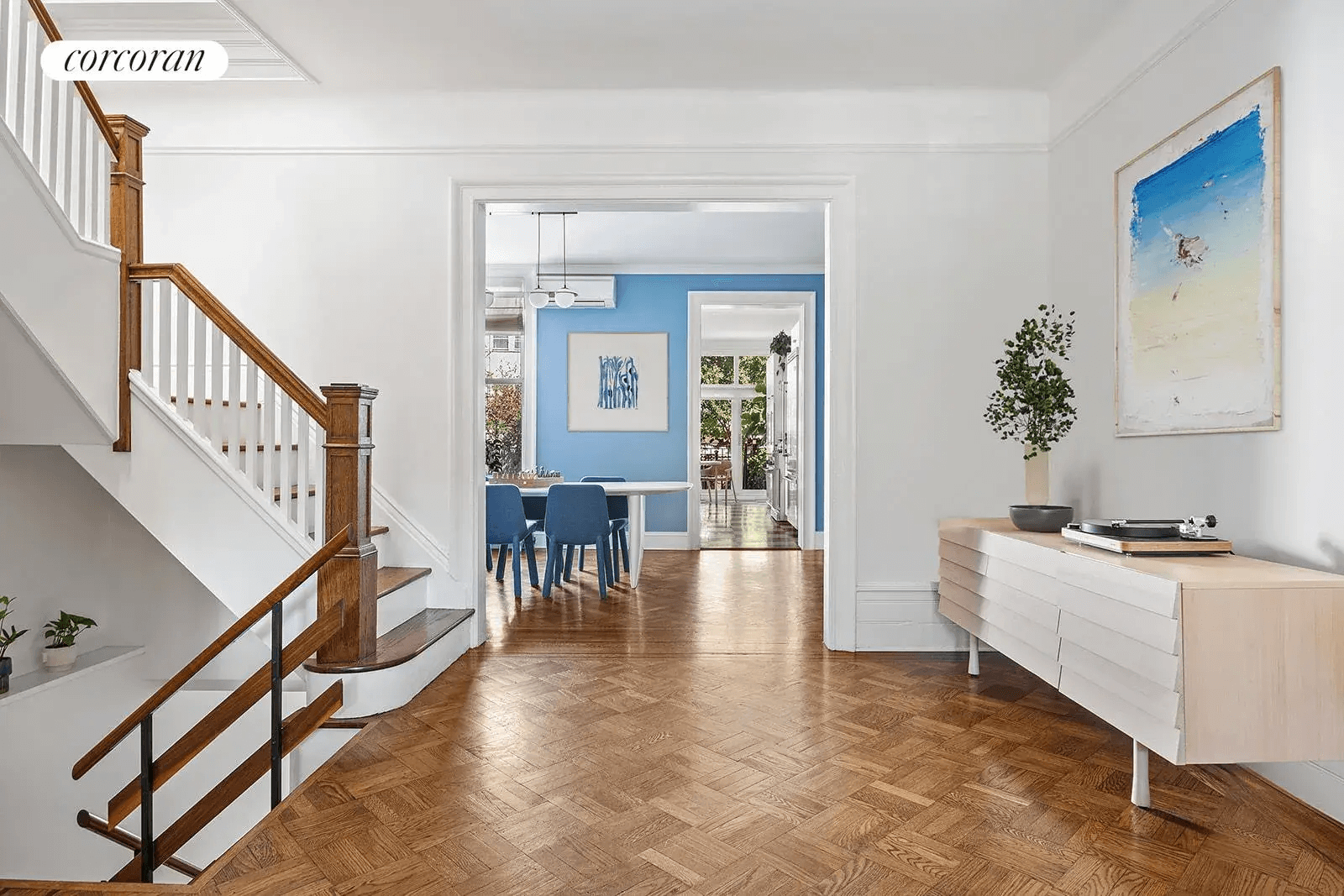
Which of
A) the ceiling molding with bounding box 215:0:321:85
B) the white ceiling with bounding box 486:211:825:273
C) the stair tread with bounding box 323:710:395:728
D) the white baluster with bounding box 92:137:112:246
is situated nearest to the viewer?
the stair tread with bounding box 323:710:395:728

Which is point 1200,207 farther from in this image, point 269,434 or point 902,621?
point 269,434

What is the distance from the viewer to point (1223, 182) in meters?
2.72

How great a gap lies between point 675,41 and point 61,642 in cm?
391

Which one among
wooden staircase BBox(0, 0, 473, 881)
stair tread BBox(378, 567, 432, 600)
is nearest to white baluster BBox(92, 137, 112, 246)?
wooden staircase BBox(0, 0, 473, 881)

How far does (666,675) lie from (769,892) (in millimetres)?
1815

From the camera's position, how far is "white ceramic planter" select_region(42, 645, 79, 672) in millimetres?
3783

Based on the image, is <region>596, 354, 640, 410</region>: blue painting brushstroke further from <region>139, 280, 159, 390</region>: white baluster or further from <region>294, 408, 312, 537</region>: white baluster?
<region>139, 280, 159, 390</region>: white baluster

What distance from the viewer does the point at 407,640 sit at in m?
3.54

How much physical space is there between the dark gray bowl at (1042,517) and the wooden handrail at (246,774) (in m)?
2.71

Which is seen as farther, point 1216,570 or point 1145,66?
point 1145,66

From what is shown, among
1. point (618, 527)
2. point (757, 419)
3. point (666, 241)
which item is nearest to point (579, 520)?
point (618, 527)

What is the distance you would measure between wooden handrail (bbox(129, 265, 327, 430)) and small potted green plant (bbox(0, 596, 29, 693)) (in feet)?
5.13

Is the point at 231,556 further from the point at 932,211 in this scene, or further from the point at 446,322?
the point at 932,211

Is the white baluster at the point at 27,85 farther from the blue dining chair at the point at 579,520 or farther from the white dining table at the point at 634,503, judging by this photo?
the white dining table at the point at 634,503
